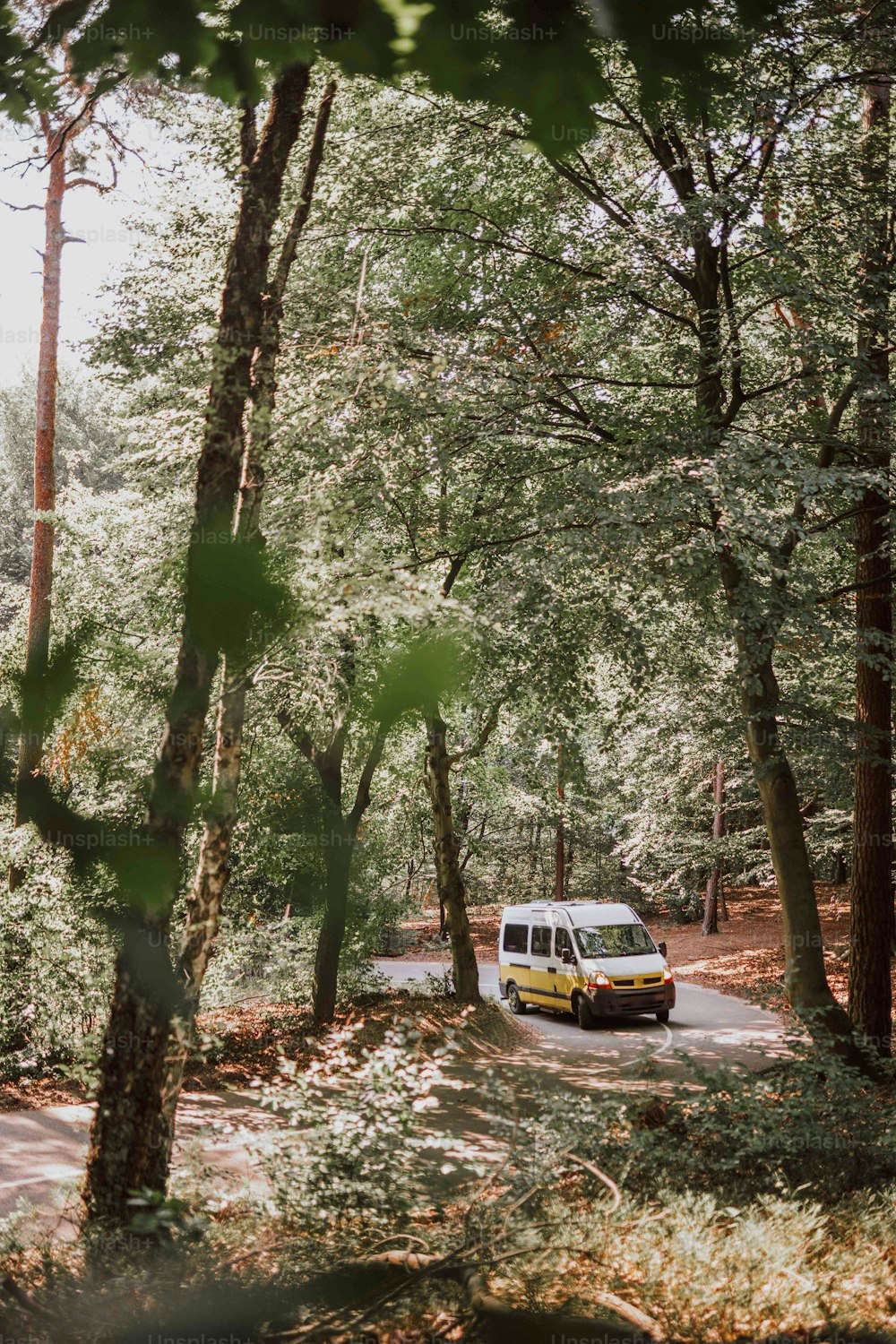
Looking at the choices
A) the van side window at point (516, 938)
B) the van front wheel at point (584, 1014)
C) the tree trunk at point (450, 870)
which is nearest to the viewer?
the tree trunk at point (450, 870)

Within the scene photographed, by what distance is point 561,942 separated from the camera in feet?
59.1

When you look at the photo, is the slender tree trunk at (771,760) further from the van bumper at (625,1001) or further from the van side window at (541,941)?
the van side window at (541,941)

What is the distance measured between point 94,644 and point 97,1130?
4.59 m


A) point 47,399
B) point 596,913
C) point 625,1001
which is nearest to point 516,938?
point 596,913

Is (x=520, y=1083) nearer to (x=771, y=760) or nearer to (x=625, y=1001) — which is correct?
(x=771, y=760)

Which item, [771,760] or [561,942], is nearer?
[771,760]

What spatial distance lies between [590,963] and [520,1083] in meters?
8.24

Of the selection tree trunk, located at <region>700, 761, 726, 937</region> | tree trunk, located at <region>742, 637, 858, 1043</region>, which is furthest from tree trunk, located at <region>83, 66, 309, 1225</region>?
tree trunk, located at <region>700, 761, 726, 937</region>

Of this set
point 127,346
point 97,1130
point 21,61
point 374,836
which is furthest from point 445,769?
point 21,61

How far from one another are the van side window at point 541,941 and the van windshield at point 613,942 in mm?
1012

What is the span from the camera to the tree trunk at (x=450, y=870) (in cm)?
1612

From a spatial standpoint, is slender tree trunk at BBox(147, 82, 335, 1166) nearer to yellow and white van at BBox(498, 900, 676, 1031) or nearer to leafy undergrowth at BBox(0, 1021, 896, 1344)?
leafy undergrowth at BBox(0, 1021, 896, 1344)

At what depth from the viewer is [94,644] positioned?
1.16m

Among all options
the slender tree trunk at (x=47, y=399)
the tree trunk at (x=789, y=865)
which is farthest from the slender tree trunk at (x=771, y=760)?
the slender tree trunk at (x=47, y=399)
